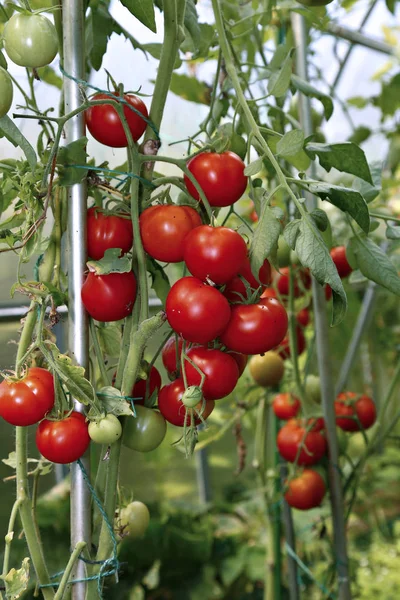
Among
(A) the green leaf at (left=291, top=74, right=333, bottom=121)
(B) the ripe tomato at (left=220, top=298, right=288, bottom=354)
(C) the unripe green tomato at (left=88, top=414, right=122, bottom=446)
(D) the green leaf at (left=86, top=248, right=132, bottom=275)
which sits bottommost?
(C) the unripe green tomato at (left=88, top=414, right=122, bottom=446)

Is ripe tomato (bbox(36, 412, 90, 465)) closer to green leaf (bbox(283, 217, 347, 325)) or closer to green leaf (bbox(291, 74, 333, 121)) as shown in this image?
green leaf (bbox(283, 217, 347, 325))

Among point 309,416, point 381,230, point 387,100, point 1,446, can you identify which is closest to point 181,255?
point 309,416

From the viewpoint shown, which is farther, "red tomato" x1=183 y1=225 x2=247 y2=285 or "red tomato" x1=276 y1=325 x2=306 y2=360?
"red tomato" x1=276 y1=325 x2=306 y2=360

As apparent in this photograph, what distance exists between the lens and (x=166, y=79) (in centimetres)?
54

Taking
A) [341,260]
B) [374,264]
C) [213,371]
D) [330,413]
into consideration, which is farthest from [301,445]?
[213,371]

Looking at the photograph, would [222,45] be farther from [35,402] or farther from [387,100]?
[387,100]

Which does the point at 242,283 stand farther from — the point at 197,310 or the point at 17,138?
the point at 17,138

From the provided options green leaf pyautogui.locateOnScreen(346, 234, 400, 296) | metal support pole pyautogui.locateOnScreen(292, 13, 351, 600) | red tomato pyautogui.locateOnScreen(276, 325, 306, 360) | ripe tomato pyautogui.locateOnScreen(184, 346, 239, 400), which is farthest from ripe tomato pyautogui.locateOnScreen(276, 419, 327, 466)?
ripe tomato pyautogui.locateOnScreen(184, 346, 239, 400)

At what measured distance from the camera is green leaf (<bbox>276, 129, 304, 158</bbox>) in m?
0.51

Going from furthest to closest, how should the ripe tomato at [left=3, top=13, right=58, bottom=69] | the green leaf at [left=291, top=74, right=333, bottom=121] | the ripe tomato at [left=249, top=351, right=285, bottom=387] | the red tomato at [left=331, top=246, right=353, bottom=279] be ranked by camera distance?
the ripe tomato at [left=249, top=351, right=285, bottom=387] < the red tomato at [left=331, top=246, right=353, bottom=279] < the green leaf at [left=291, top=74, right=333, bottom=121] < the ripe tomato at [left=3, top=13, right=58, bottom=69]

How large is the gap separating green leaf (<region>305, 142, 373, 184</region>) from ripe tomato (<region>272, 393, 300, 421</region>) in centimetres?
58

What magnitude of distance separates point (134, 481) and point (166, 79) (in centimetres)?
156

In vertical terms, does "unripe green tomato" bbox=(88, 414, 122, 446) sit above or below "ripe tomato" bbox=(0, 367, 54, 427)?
below

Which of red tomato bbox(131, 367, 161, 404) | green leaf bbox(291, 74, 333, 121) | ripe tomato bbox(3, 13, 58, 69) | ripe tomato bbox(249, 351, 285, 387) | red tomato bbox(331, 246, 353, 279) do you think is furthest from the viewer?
ripe tomato bbox(249, 351, 285, 387)
